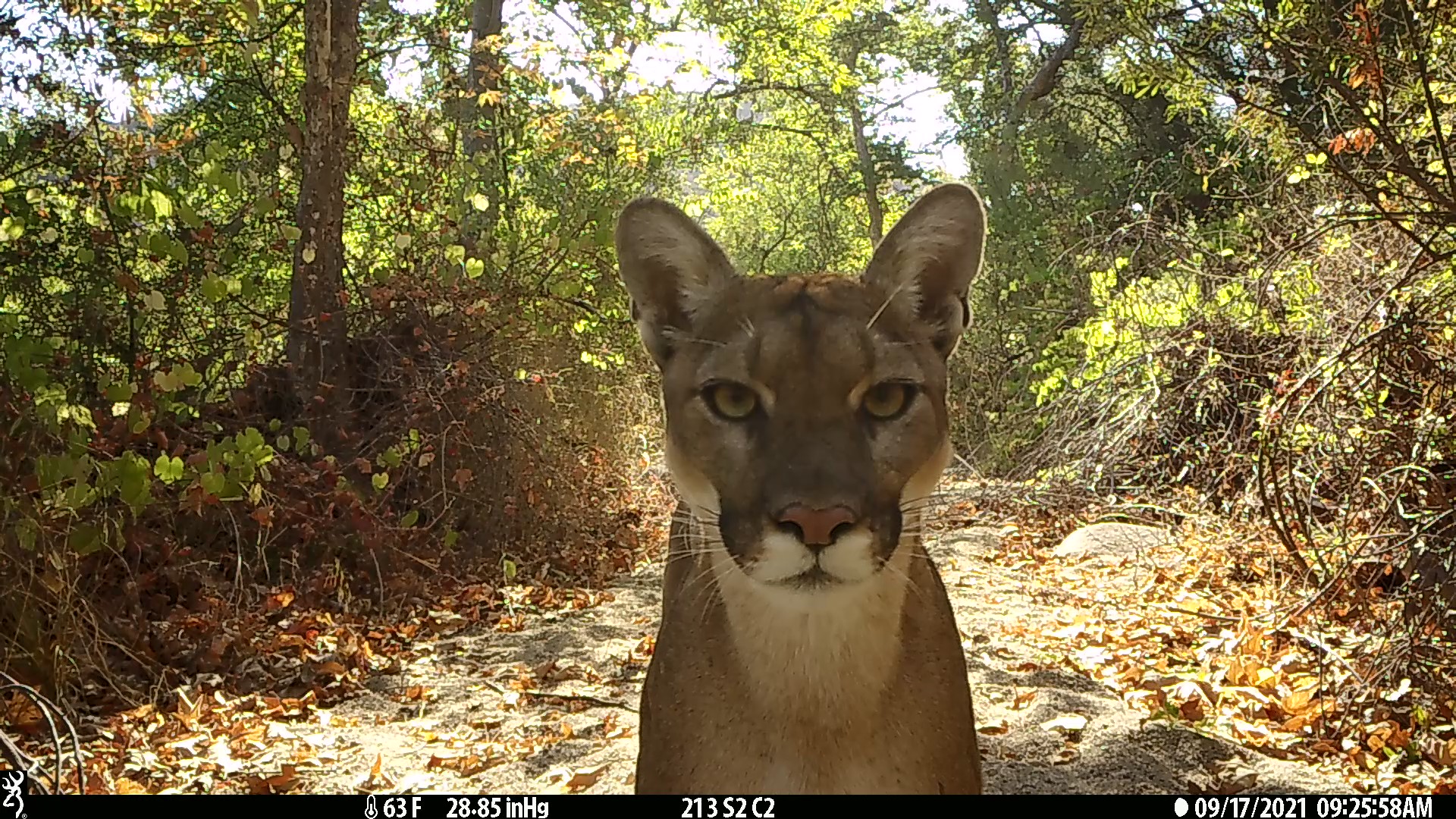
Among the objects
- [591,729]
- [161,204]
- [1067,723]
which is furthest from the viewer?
[161,204]

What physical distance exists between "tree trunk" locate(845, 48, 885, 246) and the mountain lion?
51.4 feet

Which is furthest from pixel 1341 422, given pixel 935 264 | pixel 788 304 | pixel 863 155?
pixel 863 155

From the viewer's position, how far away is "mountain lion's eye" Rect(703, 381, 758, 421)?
2.76m

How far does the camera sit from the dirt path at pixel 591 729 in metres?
4.46

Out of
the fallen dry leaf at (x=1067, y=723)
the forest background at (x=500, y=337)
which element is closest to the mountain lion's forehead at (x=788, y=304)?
the forest background at (x=500, y=337)

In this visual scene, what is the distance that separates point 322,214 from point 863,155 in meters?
14.4

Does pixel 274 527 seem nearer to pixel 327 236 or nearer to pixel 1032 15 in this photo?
pixel 327 236

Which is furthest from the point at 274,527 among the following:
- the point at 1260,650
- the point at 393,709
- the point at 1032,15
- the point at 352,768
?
the point at 1032,15

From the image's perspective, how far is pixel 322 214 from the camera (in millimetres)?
7379

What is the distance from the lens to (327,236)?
24.3 feet

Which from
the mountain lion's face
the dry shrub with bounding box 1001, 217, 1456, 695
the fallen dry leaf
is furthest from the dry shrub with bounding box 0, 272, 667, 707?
the dry shrub with bounding box 1001, 217, 1456, 695
